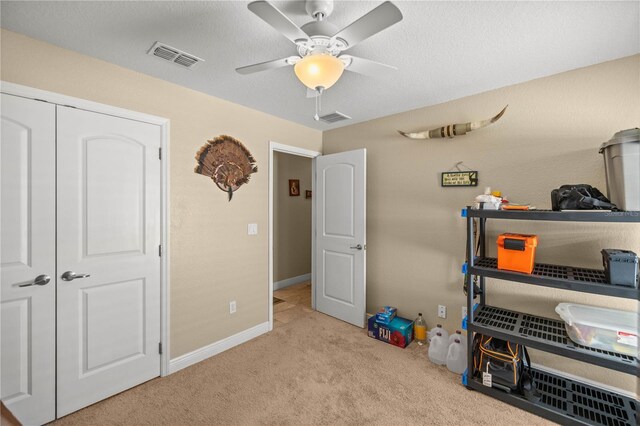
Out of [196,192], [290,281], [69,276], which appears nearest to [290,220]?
[290,281]

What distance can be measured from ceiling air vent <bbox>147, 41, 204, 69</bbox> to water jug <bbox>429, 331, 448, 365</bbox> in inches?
119

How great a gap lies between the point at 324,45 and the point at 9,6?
1656 mm

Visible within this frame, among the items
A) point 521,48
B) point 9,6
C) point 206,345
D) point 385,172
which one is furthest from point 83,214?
point 521,48

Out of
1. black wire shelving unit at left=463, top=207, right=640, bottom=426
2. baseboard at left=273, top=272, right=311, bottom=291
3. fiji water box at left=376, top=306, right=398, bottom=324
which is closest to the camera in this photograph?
black wire shelving unit at left=463, top=207, right=640, bottom=426

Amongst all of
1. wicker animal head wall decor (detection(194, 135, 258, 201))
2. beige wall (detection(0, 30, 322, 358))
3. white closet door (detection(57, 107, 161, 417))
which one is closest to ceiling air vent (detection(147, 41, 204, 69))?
beige wall (detection(0, 30, 322, 358))

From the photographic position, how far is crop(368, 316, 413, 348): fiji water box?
112 inches

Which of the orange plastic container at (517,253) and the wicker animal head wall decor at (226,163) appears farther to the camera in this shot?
the wicker animal head wall decor at (226,163)

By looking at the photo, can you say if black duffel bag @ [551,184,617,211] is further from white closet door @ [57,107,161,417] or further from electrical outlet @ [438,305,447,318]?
white closet door @ [57,107,161,417]

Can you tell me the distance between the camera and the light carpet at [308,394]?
1.91m

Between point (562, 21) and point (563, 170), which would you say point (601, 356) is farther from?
point (562, 21)

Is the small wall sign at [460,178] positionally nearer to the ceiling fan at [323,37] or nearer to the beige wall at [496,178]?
the beige wall at [496,178]

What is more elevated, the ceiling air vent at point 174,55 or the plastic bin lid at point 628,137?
the ceiling air vent at point 174,55

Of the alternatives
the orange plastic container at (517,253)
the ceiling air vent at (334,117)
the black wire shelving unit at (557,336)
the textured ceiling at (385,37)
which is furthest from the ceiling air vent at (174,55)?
the orange plastic container at (517,253)

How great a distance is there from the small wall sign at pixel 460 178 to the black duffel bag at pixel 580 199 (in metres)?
0.74
